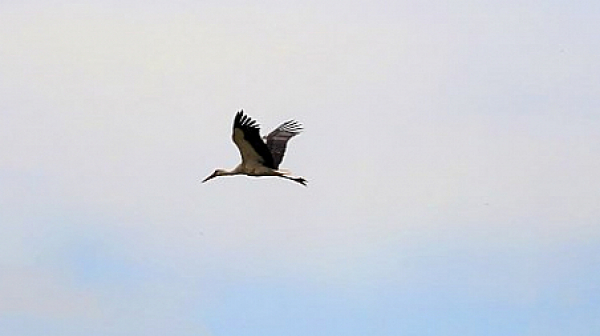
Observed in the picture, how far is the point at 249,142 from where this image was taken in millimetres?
86125

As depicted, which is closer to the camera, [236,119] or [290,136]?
[236,119]

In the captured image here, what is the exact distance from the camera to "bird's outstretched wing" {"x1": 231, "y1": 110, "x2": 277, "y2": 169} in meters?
84.8

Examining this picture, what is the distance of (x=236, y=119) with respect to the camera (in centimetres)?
8462

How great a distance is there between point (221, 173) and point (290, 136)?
246 centimetres

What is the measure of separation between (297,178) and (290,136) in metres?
4.15

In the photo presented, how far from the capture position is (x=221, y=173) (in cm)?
9081

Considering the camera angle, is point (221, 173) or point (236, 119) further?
point (221, 173)

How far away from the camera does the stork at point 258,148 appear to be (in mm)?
85000

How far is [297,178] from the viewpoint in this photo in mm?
87250

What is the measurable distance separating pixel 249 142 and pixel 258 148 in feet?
1.76

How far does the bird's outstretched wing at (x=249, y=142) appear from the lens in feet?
278

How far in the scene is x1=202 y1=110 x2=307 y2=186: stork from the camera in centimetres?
8500

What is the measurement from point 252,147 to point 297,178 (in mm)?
1784

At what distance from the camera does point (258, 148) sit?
8656 centimetres
